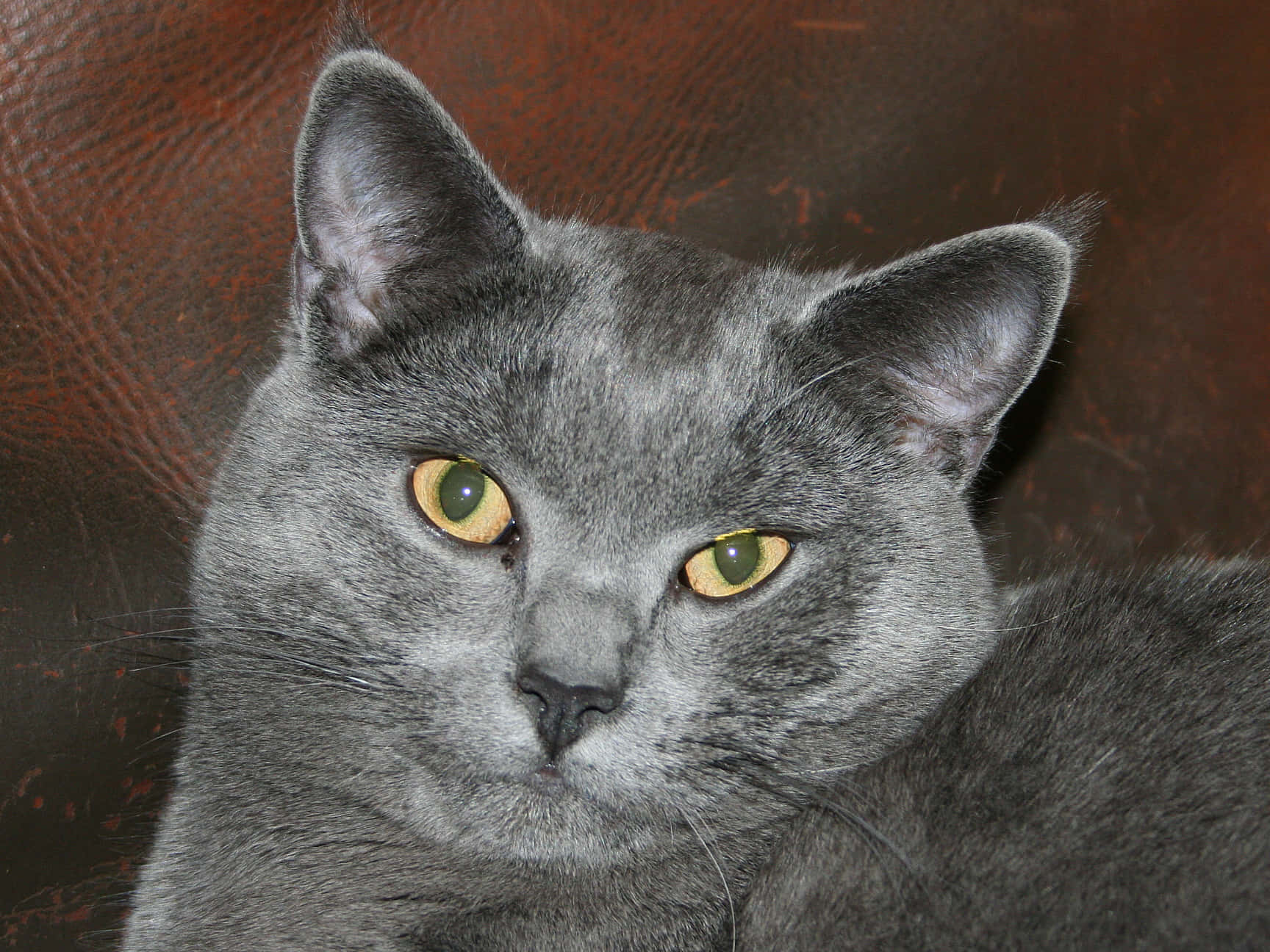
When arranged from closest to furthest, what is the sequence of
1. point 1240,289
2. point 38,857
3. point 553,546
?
point 553,546
point 38,857
point 1240,289

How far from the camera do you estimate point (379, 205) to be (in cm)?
143

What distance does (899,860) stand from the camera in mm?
1256

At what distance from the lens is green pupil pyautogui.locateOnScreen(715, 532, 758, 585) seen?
4.48 ft

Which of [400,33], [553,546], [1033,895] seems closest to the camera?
[1033,895]

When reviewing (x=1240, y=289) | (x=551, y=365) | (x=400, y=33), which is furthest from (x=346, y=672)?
(x=1240, y=289)

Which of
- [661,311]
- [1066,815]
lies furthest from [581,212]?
[1066,815]

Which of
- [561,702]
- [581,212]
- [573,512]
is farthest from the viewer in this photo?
[581,212]

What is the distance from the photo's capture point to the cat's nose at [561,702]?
46.3 inches

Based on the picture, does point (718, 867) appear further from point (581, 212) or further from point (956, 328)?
point (581, 212)

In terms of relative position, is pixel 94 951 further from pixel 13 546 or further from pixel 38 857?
pixel 13 546

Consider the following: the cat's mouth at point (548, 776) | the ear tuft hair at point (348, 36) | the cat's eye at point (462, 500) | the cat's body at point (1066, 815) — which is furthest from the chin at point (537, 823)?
the ear tuft hair at point (348, 36)

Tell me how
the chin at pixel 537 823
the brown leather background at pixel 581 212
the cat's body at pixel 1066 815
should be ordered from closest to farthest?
the cat's body at pixel 1066 815
the chin at pixel 537 823
the brown leather background at pixel 581 212

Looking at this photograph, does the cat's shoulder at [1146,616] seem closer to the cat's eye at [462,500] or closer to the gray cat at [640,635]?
the gray cat at [640,635]

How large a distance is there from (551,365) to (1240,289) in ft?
4.64
